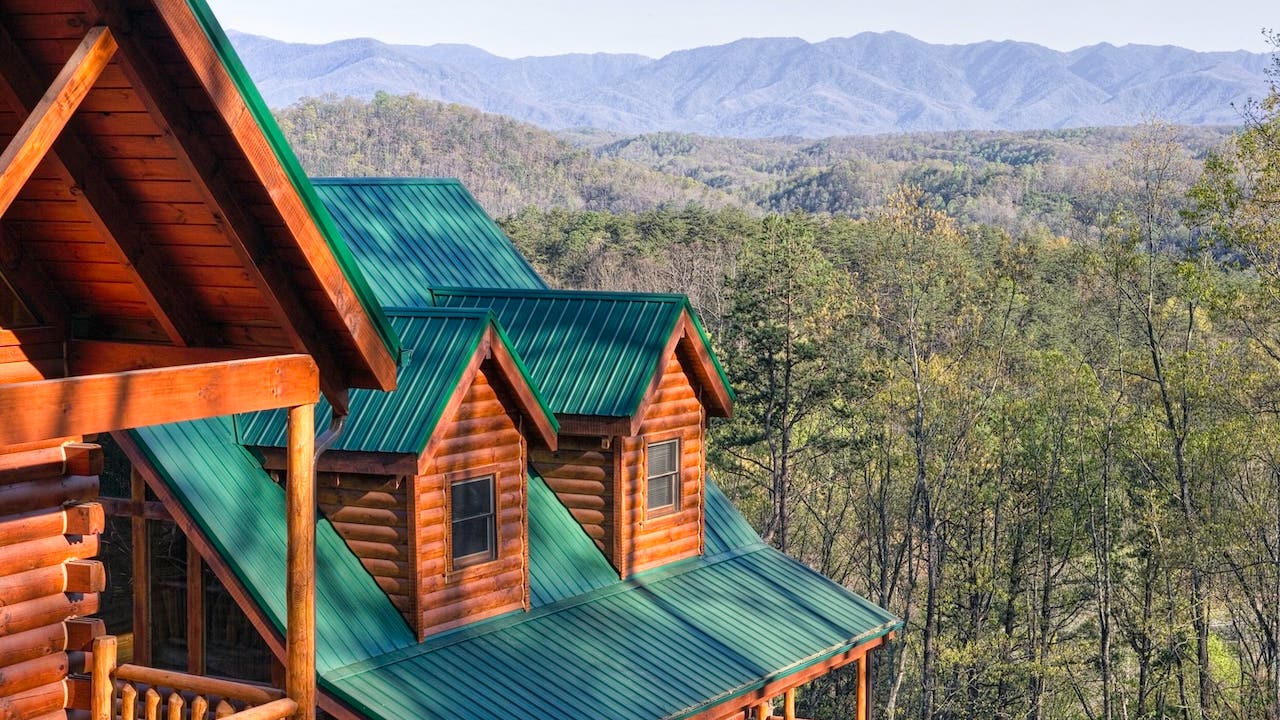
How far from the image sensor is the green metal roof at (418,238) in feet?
49.9

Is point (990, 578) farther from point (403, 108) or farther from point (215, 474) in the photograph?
point (403, 108)

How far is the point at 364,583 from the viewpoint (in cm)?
1207

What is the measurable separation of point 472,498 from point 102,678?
572cm

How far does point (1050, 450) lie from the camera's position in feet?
116

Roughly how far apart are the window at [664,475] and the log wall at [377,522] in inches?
149

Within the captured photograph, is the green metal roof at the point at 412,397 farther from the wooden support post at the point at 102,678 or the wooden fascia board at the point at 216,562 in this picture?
the wooden support post at the point at 102,678

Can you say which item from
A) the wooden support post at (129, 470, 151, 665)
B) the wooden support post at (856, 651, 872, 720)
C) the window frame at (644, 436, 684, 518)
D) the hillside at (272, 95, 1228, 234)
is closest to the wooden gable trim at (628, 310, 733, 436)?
the window frame at (644, 436, 684, 518)

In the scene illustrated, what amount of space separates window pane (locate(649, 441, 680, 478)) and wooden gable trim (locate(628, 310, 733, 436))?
0.54 m

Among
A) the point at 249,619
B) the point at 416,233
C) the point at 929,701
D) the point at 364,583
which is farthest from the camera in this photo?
the point at 929,701

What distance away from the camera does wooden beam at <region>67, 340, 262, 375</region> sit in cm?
731

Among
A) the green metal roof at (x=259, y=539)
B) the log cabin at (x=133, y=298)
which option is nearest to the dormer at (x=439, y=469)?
the green metal roof at (x=259, y=539)

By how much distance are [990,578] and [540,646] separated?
24.6 metres

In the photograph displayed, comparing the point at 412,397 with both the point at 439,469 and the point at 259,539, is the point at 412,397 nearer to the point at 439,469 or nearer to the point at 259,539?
the point at 439,469

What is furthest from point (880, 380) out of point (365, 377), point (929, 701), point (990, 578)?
point (365, 377)
